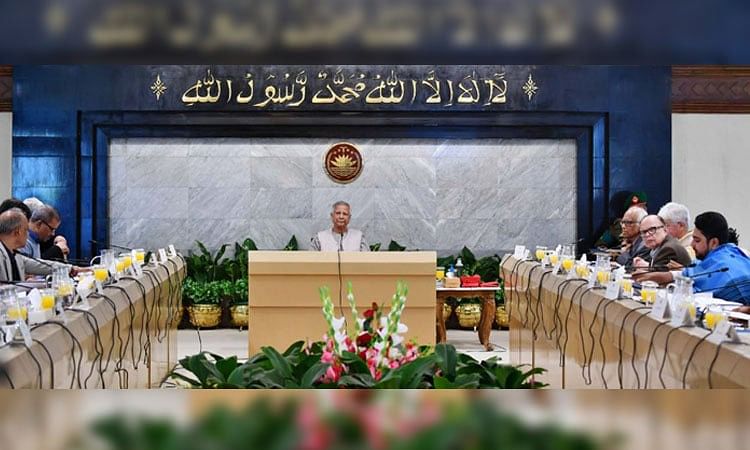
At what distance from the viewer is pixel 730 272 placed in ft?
18.7

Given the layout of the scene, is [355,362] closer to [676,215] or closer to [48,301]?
[48,301]

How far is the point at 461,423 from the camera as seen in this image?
20.4 inches

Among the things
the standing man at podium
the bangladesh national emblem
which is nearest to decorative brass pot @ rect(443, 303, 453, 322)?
the bangladesh national emblem

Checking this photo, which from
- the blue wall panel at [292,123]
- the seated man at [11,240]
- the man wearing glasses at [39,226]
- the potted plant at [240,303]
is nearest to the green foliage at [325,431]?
the seated man at [11,240]

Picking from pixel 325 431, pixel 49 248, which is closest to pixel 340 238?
pixel 49 248

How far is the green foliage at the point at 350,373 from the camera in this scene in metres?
2.84

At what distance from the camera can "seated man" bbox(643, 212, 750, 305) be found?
5.63m

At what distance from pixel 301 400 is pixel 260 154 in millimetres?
10191

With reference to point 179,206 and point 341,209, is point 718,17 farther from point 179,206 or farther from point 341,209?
point 179,206

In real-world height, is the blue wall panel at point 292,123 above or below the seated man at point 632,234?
above

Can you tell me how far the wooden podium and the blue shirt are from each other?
1629 mm

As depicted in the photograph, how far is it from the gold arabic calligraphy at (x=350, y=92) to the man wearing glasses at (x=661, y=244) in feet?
13.2

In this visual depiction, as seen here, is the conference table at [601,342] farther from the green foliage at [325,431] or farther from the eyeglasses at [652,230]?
the green foliage at [325,431]

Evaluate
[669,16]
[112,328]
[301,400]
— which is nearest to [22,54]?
[301,400]
